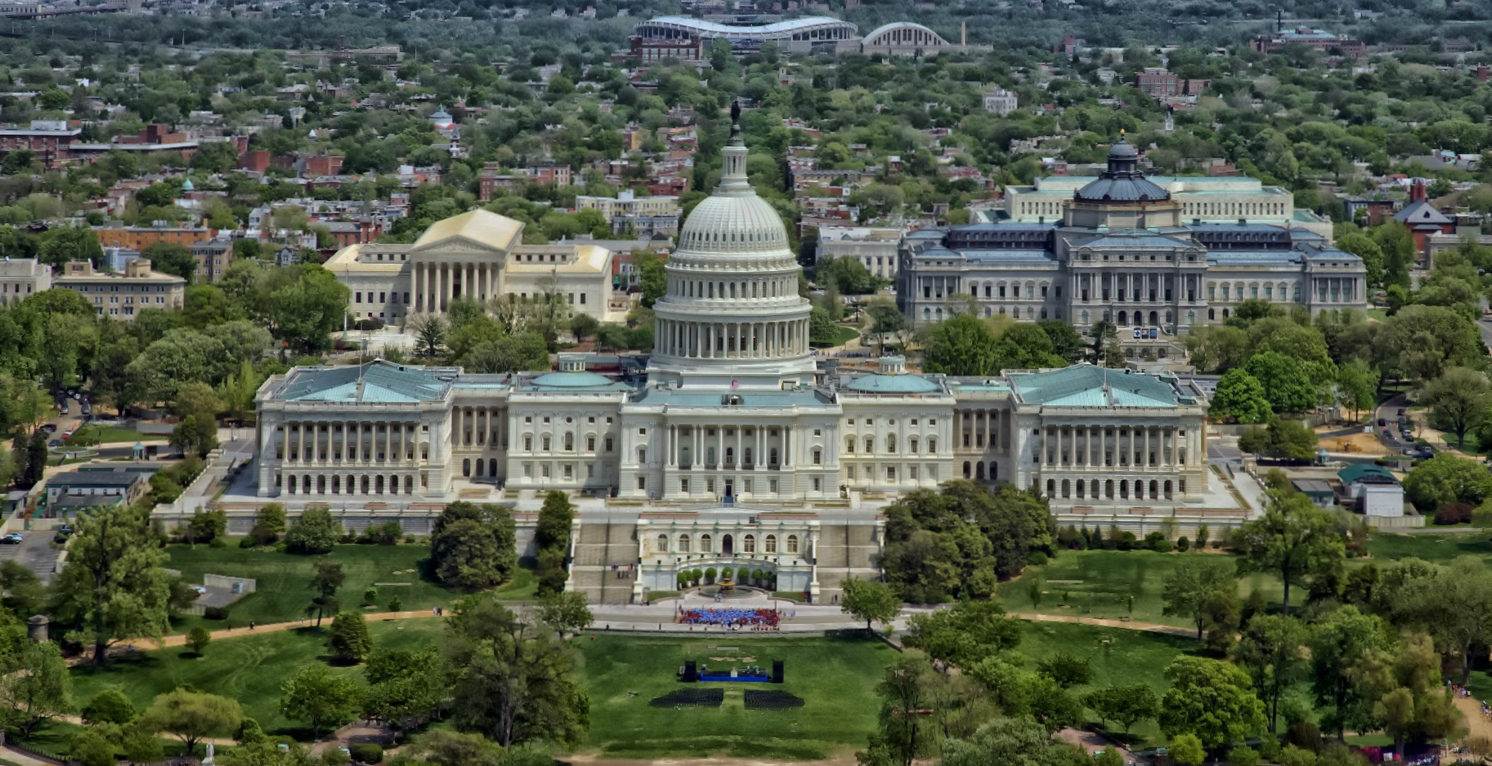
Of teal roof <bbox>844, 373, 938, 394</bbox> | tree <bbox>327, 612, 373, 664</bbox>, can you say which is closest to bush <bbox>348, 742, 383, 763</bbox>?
tree <bbox>327, 612, 373, 664</bbox>

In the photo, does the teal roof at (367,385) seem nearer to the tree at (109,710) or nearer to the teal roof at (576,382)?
the teal roof at (576,382)

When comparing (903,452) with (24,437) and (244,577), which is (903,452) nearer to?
(244,577)

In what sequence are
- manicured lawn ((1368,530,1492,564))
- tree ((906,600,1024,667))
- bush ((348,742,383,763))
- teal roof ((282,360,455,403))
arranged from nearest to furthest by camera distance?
bush ((348,742,383,763)) → tree ((906,600,1024,667)) → manicured lawn ((1368,530,1492,564)) → teal roof ((282,360,455,403))

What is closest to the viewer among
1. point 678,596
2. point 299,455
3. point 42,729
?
point 42,729

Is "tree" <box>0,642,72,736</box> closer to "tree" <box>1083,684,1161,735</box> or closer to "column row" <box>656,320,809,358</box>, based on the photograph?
"tree" <box>1083,684,1161,735</box>

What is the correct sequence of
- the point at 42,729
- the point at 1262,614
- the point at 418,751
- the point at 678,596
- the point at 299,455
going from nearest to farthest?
1. the point at 418,751
2. the point at 42,729
3. the point at 1262,614
4. the point at 678,596
5. the point at 299,455

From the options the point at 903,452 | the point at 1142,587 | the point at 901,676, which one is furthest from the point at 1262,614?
the point at 903,452
